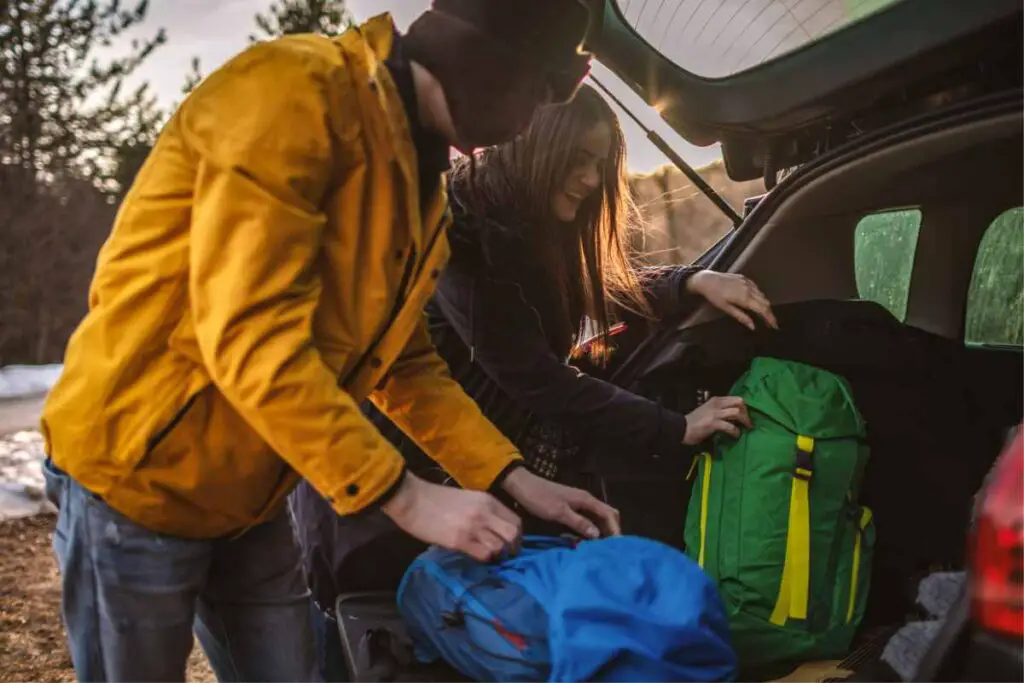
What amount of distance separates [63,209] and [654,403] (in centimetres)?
611

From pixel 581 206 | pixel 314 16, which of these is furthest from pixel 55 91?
pixel 581 206

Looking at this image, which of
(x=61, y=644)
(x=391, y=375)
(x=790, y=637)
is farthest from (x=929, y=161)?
(x=61, y=644)

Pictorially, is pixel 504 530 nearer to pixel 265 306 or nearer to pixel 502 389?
pixel 265 306

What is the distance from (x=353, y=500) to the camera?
98 centimetres

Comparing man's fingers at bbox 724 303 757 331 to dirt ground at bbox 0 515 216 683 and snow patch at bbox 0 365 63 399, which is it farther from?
snow patch at bbox 0 365 63 399

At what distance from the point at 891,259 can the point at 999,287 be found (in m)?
0.27

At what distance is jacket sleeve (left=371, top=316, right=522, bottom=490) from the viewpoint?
1.41m

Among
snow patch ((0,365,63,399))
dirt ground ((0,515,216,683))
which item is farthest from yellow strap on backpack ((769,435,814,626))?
snow patch ((0,365,63,399))

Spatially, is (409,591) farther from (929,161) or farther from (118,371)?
(929,161)

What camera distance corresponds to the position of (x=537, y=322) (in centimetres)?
182

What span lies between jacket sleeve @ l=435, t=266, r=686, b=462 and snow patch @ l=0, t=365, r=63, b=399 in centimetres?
543

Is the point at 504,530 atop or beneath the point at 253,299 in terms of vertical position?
beneath

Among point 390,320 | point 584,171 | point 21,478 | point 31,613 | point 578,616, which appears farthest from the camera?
point 21,478

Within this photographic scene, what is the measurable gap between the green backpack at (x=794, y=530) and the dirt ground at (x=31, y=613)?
6.64 feet
